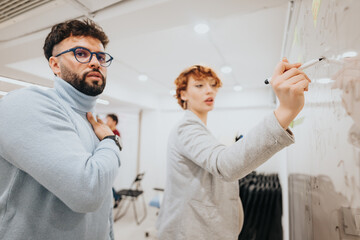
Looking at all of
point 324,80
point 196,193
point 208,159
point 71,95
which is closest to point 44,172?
point 71,95

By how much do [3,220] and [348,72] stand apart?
950 mm

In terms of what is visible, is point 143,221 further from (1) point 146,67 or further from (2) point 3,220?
(2) point 3,220

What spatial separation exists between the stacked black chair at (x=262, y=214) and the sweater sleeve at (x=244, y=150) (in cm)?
172

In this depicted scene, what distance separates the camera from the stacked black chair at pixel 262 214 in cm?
198

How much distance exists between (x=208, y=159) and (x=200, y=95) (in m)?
0.51

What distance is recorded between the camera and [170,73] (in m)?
3.24

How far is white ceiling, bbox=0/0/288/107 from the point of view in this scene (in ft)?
4.25

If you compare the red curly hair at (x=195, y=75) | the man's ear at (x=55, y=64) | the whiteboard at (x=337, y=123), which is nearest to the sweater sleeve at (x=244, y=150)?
the whiteboard at (x=337, y=123)

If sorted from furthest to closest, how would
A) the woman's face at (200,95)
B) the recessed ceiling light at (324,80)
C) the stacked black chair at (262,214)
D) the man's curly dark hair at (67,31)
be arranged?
1. the stacked black chair at (262,214)
2. the woman's face at (200,95)
3. the man's curly dark hair at (67,31)
4. the recessed ceiling light at (324,80)

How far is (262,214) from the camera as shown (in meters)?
2.10

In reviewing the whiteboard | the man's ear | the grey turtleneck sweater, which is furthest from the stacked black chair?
the man's ear

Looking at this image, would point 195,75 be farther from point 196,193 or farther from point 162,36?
point 162,36

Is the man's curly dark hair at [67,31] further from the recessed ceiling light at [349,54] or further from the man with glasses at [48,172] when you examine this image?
the recessed ceiling light at [349,54]

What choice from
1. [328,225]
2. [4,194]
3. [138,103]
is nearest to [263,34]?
[328,225]
